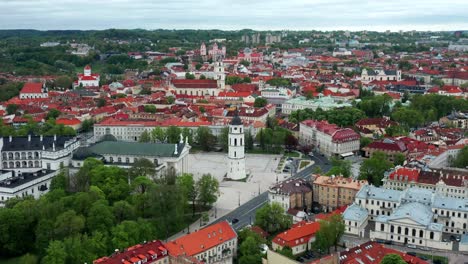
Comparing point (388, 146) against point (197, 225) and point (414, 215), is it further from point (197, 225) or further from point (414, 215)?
point (197, 225)

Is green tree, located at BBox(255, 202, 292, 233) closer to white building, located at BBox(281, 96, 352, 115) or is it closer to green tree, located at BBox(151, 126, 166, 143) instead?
green tree, located at BBox(151, 126, 166, 143)

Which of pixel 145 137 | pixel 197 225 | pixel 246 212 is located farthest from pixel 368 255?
pixel 145 137

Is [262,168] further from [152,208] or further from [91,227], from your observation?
[91,227]

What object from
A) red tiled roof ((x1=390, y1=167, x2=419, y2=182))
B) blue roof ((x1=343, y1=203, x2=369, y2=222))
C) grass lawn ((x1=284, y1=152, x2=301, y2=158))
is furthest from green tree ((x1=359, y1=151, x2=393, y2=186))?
grass lawn ((x1=284, y1=152, x2=301, y2=158))

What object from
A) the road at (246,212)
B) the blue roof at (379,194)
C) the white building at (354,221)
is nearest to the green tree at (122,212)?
the road at (246,212)

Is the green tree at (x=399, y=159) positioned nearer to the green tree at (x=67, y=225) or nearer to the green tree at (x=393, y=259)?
the green tree at (x=393, y=259)
